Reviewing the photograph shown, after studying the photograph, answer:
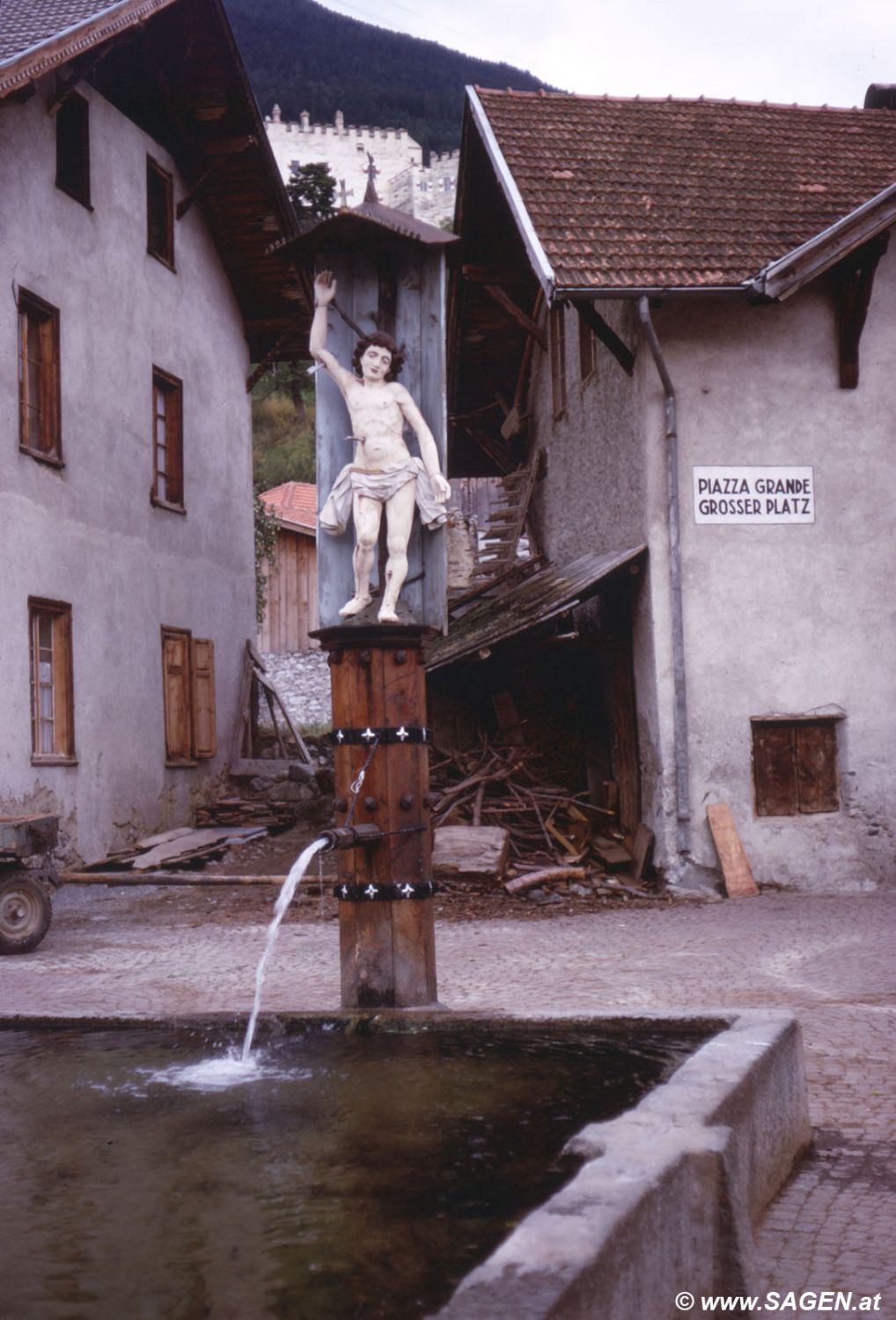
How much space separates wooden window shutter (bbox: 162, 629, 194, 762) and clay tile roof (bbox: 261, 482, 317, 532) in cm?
1432

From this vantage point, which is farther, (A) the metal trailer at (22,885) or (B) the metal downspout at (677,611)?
(B) the metal downspout at (677,611)

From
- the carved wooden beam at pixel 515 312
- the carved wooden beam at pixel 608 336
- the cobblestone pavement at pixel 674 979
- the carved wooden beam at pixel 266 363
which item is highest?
the carved wooden beam at pixel 266 363

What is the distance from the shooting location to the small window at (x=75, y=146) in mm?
16844

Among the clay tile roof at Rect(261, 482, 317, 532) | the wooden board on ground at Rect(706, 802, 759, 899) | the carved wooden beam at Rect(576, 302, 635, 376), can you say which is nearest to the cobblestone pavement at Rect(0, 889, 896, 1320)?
the wooden board on ground at Rect(706, 802, 759, 899)

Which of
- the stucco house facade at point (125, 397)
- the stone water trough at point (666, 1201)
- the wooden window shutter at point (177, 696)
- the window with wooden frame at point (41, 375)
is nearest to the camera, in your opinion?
the stone water trough at point (666, 1201)

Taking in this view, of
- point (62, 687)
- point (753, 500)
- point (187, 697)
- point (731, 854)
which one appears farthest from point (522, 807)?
point (187, 697)

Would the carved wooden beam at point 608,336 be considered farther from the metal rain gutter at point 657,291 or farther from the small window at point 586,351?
the small window at point 586,351

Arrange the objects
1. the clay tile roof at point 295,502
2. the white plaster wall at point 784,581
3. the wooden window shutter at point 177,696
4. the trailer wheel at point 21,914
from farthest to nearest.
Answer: the clay tile roof at point 295,502
the wooden window shutter at point 177,696
the white plaster wall at point 784,581
the trailer wheel at point 21,914

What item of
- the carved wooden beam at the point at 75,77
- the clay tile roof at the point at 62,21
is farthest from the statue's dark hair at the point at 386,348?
the carved wooden beam at the point at 75,77

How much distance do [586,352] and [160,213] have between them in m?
6.34

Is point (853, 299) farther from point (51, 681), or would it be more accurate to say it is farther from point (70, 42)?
point (51, 681)

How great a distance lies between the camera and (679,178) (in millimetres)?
15406

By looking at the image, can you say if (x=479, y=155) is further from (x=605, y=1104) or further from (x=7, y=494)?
(x=605, y=1104)

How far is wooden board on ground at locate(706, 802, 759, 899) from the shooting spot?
13688 millimetres
